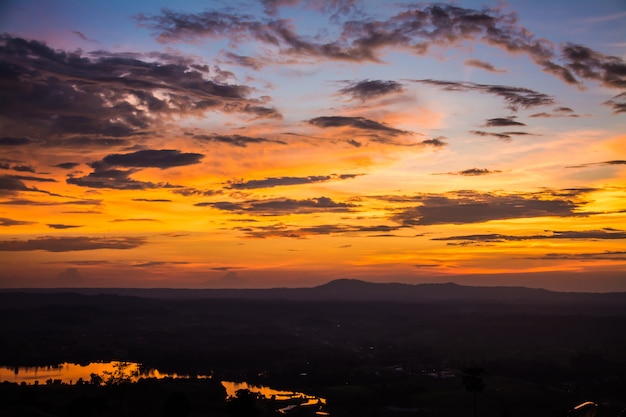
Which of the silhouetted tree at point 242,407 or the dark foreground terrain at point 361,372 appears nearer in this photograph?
the silhouetted tree at point 242,407

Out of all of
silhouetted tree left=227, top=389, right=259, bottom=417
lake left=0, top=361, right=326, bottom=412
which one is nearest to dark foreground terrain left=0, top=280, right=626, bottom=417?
silhouetted tree left=227, top=389, right=259, bottom=417

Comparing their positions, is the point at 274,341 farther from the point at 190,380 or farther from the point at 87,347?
the point at 190,380

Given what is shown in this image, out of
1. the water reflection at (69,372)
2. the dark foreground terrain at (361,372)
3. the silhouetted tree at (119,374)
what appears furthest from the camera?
the water reflection at (69,372)

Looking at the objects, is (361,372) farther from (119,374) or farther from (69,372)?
(69,372)

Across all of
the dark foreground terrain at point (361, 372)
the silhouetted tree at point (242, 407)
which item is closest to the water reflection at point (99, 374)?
the dark foreground terrain at point (361, 372)

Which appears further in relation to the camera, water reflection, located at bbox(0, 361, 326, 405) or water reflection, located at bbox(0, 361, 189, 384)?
water reflection, located at bbox(0, 361, 189, 384)

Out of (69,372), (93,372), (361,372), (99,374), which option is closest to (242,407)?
(361,372)

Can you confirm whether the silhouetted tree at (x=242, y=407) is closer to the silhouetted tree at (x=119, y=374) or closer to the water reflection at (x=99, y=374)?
the water reflection at (x=99, y=374)

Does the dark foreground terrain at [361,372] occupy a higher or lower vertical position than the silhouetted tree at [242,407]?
lower

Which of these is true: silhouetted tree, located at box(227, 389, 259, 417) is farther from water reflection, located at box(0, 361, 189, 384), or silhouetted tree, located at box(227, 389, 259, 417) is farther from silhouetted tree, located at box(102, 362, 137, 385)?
water reflection, located at box(0, 361, 189, 384)

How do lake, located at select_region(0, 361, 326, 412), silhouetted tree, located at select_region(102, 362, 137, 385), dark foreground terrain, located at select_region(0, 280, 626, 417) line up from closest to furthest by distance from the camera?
dark foreground terrain, located at select_region(0, 280, 626, 417)
lake, located at select_region(0, 361, 326, 412)
silhouetted tree, located at select_region(102, 362, 137, 385)

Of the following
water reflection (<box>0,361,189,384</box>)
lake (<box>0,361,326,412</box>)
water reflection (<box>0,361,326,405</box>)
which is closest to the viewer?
water reflection (<box>0,361,326,405</box>)

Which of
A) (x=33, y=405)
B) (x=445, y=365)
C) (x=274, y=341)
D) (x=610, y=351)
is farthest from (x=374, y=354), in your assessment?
(x=33, y=405)
